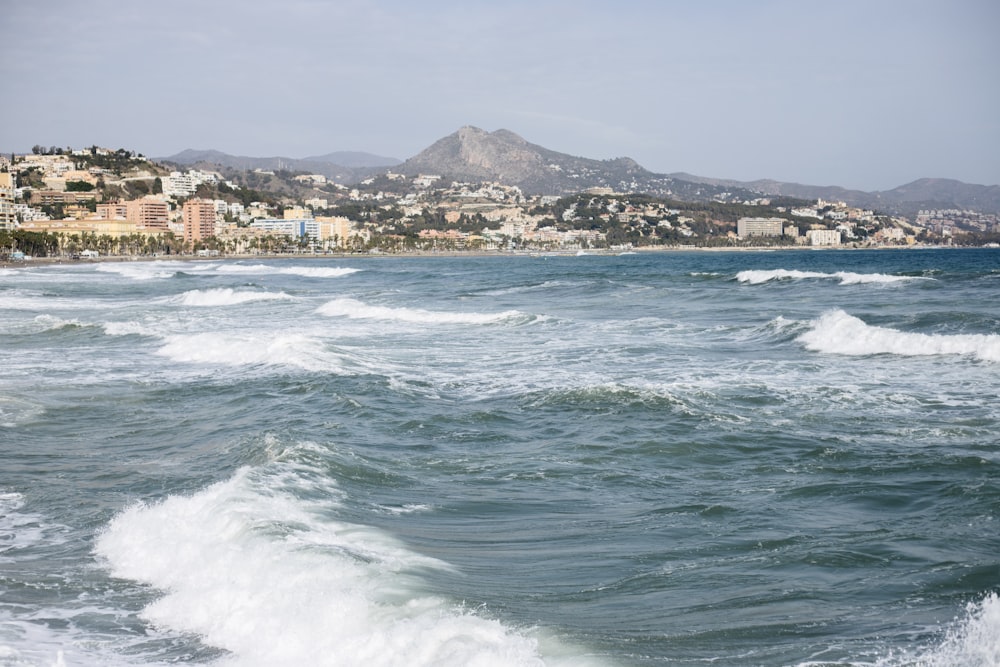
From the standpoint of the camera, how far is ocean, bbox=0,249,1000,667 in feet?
19.4

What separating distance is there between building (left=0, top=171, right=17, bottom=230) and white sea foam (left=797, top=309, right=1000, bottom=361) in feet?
397

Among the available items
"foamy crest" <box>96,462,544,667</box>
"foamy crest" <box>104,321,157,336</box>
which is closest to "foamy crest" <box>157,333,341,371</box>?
"foamy crest" <box>104,321,157,336</box>

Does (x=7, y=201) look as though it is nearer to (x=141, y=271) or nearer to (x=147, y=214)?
(x=147, y=214)

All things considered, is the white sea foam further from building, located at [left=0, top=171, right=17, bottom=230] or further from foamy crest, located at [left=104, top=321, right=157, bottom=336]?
building, located at [left=0, top=171, right=17, bottom=230]

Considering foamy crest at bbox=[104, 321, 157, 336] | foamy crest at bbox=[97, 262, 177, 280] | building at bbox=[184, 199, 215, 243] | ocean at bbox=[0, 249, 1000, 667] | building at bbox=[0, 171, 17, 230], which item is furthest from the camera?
building at bbox=[184, 199, 215, 243]

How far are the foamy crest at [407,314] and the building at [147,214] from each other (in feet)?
464

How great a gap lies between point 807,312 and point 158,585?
2441 cm

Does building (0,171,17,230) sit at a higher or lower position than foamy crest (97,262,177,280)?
higher

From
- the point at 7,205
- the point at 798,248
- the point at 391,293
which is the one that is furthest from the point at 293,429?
the point at 798,248

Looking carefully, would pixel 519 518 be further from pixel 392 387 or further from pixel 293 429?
pixel 392 387

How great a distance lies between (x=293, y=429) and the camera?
12.0 meters

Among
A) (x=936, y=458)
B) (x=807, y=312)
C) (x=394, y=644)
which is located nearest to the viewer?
(x=394, y=644)

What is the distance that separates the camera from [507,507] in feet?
28.6

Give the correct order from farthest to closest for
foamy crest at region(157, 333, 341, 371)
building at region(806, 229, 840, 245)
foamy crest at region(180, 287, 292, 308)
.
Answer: building at region(806, 229, 840, 245) < foamy crest at region(180, 287, 292, 308) < foamy crest at region(157, 333, 341, 371)
